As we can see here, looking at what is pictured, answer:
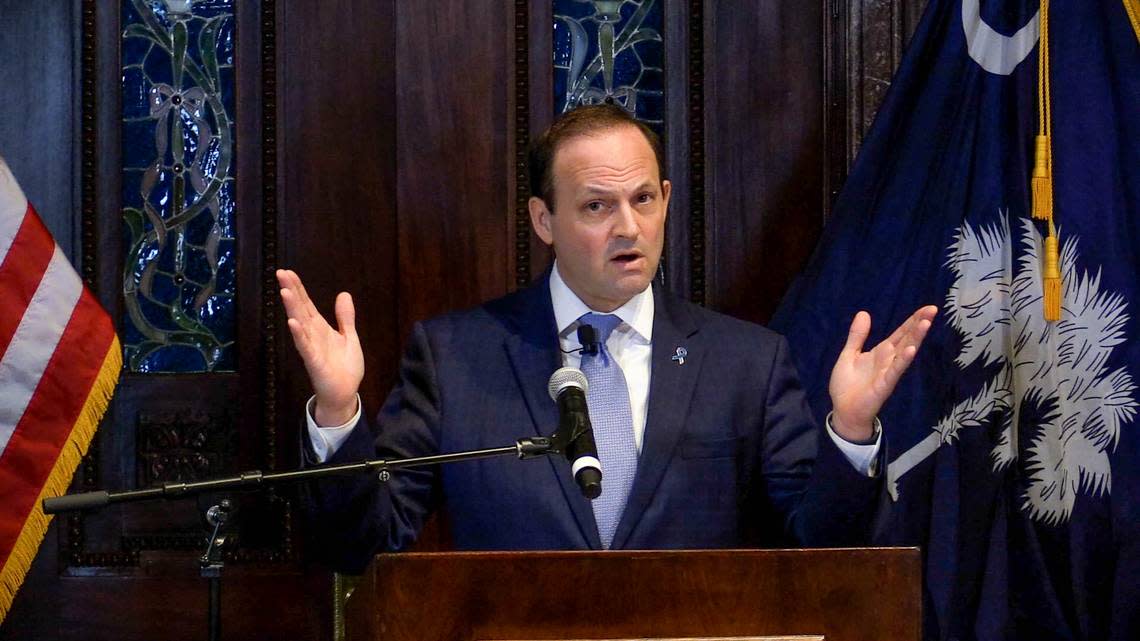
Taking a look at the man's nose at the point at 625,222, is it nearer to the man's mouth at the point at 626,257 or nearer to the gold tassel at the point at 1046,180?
the man's mouth at the point at 626,257

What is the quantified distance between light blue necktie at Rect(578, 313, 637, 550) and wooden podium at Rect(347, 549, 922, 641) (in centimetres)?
79

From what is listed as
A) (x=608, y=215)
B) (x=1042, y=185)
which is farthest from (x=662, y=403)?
(x=1042, y=185)

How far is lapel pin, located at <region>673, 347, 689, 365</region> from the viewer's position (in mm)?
2668

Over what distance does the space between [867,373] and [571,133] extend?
0.88 m

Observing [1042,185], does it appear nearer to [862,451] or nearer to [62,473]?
[862,451]

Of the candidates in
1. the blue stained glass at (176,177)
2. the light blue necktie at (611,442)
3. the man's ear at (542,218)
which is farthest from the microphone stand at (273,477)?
the blue stained glass at (176,177)

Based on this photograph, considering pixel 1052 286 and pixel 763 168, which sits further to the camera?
pixel 763 168

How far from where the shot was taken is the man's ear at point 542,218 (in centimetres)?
282

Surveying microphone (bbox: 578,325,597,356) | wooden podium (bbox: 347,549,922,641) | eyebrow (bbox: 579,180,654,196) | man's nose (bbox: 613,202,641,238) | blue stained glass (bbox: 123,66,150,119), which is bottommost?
wooden podium (bbox: 347,549,922,641)

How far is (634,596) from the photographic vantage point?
1743 millimetres

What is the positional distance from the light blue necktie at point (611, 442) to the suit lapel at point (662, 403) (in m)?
0.03

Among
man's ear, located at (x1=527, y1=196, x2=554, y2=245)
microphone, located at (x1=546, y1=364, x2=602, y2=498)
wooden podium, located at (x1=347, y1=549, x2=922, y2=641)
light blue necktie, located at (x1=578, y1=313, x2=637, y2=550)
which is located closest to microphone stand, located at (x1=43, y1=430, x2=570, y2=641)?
microphone, located at (x1=546, y1=364, x2=602, y2=498)

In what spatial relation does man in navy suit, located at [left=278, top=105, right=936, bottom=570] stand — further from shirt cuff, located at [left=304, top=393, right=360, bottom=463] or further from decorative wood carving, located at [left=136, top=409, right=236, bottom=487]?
decorative wood carving, located at [left=136, top=409, right=236, bottom=487]

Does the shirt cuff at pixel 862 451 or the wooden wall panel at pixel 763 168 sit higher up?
the wooden wall panel at pixel 763 168
